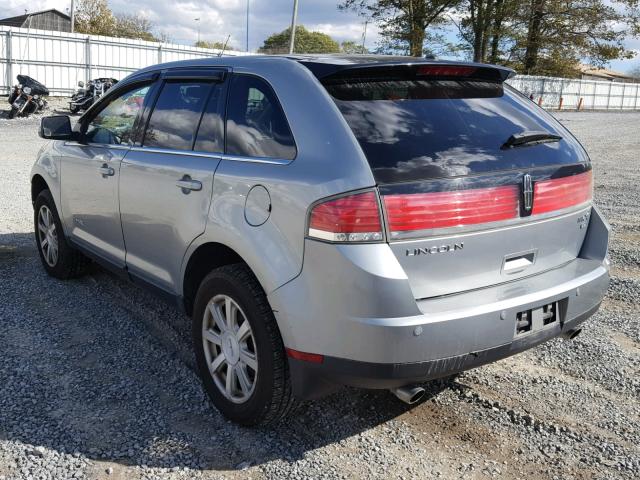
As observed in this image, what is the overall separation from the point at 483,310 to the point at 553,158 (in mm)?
922

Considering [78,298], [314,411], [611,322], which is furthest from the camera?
[78,298]

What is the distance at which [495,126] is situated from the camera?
9.87 feet

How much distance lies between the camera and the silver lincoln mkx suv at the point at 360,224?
2.51 m

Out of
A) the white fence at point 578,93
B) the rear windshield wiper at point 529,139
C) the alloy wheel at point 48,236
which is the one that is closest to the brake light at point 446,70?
the rear windshield wiper at point 529,139

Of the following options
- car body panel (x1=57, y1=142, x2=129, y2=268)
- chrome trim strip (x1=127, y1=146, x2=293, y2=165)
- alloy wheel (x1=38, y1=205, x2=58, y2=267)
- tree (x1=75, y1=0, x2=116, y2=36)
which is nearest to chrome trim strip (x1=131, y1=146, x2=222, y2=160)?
chrome trim strip (x1=127, y1=146, x2=293, y2=165)

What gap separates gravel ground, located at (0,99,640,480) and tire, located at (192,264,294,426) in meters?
0.14

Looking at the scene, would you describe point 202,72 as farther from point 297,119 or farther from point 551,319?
point 551,319

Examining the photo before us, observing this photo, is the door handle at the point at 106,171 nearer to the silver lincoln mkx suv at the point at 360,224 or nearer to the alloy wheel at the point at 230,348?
the silver lincoln mkx suv at the point at 360,224

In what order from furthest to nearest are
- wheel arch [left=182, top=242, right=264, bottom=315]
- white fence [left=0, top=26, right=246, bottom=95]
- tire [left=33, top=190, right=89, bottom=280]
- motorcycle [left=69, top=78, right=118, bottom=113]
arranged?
1. white fence [left=0, top=26, right=246, bottom=95]
2. motorcycle [left=69, top=78, right=118, bottom=113]
3. tire [left=33, top=190, right=89, bottom=280]
4. wheel arch [left=182, top=242, right=264, bottom=315]

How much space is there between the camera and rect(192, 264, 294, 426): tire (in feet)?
9.17

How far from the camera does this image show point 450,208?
2.61m

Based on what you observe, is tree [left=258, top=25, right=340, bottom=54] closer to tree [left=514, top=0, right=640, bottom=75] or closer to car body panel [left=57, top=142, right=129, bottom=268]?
tree [left=514, top=0, right=640, bottom=75]

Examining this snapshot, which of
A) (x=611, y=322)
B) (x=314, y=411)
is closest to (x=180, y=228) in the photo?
(x=314, y=411)

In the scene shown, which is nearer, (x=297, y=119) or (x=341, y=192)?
(x=341, y=192)
